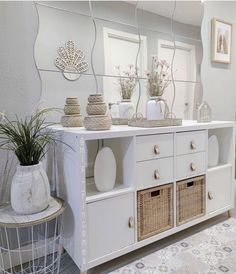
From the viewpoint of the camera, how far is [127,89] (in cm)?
190

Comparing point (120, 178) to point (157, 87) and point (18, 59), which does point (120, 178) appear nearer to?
point (157, 87)

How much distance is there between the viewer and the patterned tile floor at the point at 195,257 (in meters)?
1.46

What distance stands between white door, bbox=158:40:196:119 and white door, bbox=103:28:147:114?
0.80 feet

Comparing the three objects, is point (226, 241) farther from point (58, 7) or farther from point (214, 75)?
point (58, 7)

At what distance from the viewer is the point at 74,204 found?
1.38 m

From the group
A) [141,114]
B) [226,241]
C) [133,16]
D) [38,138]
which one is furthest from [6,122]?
[226,241]

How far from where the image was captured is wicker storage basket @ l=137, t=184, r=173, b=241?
1.54m

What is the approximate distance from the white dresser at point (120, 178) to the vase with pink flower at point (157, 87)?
184mm

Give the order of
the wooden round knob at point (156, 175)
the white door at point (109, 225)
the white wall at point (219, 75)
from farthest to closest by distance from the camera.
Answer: the white wall at point (219, 75) → the wooden round knob at point (156, 175) → the white door at point (109, 225)

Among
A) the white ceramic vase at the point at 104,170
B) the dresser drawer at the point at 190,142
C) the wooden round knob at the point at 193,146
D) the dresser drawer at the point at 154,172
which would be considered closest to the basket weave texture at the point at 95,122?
the white ceramic vase at the point at 104,170

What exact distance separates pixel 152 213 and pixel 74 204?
0.53 metres

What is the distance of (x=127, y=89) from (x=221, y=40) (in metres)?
1.37

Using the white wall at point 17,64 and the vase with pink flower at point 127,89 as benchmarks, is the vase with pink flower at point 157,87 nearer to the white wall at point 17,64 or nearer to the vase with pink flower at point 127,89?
the vase with pink flower at point 127,89

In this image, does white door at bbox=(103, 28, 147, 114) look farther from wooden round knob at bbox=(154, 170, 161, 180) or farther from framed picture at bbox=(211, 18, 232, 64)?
framed picture at bbox=(211, 18, 232, 64)
